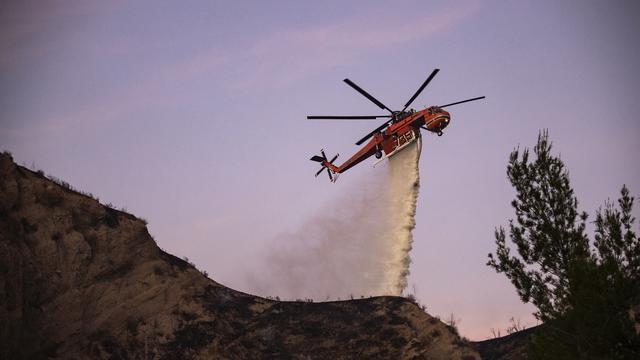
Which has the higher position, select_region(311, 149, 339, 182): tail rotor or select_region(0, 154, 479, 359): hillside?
select_region(311, 149, 339, 182): tail rotor

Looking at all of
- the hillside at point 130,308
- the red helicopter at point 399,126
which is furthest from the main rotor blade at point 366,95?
the hillside at point 130,308

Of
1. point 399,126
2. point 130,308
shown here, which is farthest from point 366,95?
point 130,308

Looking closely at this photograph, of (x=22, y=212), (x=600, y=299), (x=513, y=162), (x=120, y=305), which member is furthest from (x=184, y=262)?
(x=600, y=299)

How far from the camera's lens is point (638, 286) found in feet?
84.0

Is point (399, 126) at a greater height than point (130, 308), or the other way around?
point (399, 126)

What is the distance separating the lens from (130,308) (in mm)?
38750

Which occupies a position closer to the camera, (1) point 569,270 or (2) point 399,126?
(1) point 569,270

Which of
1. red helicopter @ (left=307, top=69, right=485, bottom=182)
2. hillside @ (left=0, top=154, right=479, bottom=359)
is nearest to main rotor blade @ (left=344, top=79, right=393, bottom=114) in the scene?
red helicopter @ (left=307, top=69, right=485, bottom=182)

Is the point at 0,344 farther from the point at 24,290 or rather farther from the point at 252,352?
the point at 252,352

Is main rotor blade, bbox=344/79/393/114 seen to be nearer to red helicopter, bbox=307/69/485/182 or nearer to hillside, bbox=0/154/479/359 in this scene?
red helicopter, bbox=307/69/485/182

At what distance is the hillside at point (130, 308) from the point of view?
36.1 meters

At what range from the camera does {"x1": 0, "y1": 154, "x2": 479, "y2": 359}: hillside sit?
1421 inches

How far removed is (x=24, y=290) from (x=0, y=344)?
3.45 metres

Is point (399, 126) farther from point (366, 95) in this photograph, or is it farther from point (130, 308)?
point (130, 308)
